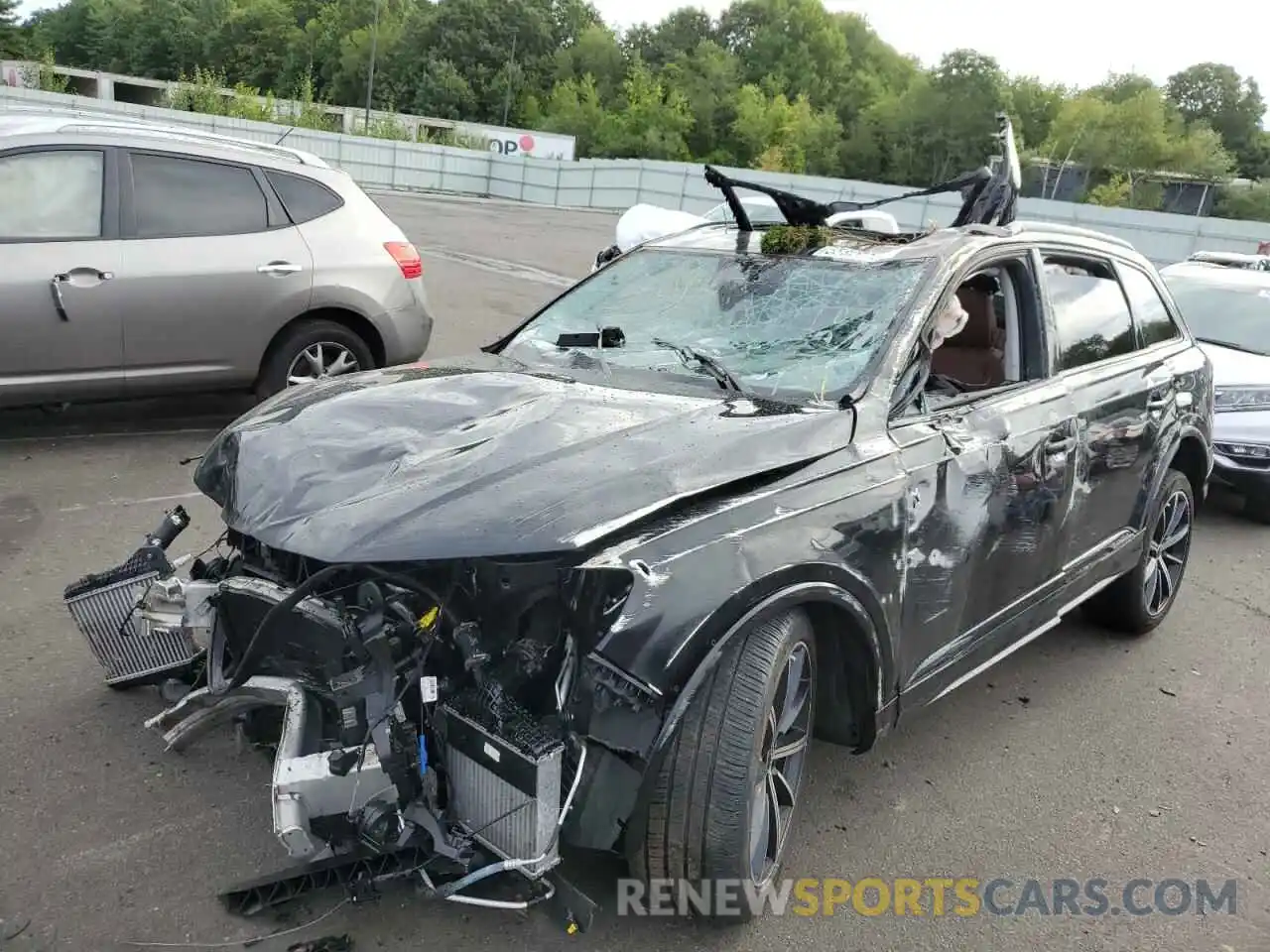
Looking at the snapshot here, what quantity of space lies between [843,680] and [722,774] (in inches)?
24.0

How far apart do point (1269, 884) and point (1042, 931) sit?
32.6 inches

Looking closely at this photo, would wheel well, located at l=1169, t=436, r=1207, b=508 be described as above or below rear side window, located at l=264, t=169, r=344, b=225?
below

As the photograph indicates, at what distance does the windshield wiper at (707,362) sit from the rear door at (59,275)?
11.8 feet

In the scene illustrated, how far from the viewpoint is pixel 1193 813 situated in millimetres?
3412

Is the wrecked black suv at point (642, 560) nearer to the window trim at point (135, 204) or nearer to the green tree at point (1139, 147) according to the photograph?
the window trim at point (135, 204)

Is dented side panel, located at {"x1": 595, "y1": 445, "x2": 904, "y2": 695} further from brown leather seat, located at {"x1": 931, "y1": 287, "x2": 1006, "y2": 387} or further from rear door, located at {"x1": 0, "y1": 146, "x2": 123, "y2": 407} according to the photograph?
rear door, located at {"x1": 0, "y1": 146, "x2": 123, "y2": 407}

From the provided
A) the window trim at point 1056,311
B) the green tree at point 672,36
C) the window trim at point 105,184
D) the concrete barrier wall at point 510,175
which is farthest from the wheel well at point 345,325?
the green tree at point 672,36

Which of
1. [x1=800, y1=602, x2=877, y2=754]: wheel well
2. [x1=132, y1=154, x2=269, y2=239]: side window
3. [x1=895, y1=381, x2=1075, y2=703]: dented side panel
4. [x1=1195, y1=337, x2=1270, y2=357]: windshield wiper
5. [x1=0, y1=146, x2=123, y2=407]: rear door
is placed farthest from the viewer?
[x1=1195, y1=337, x2=1270, y2=357]: windshield wiper

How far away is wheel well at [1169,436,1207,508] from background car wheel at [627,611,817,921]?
9.79 ft

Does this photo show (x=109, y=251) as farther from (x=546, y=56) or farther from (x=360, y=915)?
(x=546, y=56)

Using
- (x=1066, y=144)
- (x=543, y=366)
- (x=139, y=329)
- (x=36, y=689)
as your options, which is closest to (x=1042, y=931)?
(x=543, y=366)

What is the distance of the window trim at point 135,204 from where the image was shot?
575cm

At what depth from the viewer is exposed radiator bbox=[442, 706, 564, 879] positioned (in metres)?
2.22

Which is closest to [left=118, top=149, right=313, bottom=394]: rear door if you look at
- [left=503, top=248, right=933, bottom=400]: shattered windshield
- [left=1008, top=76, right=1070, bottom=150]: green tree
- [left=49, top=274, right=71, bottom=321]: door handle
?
[left=49, top=274, right=71, bottom=321]: door handle
